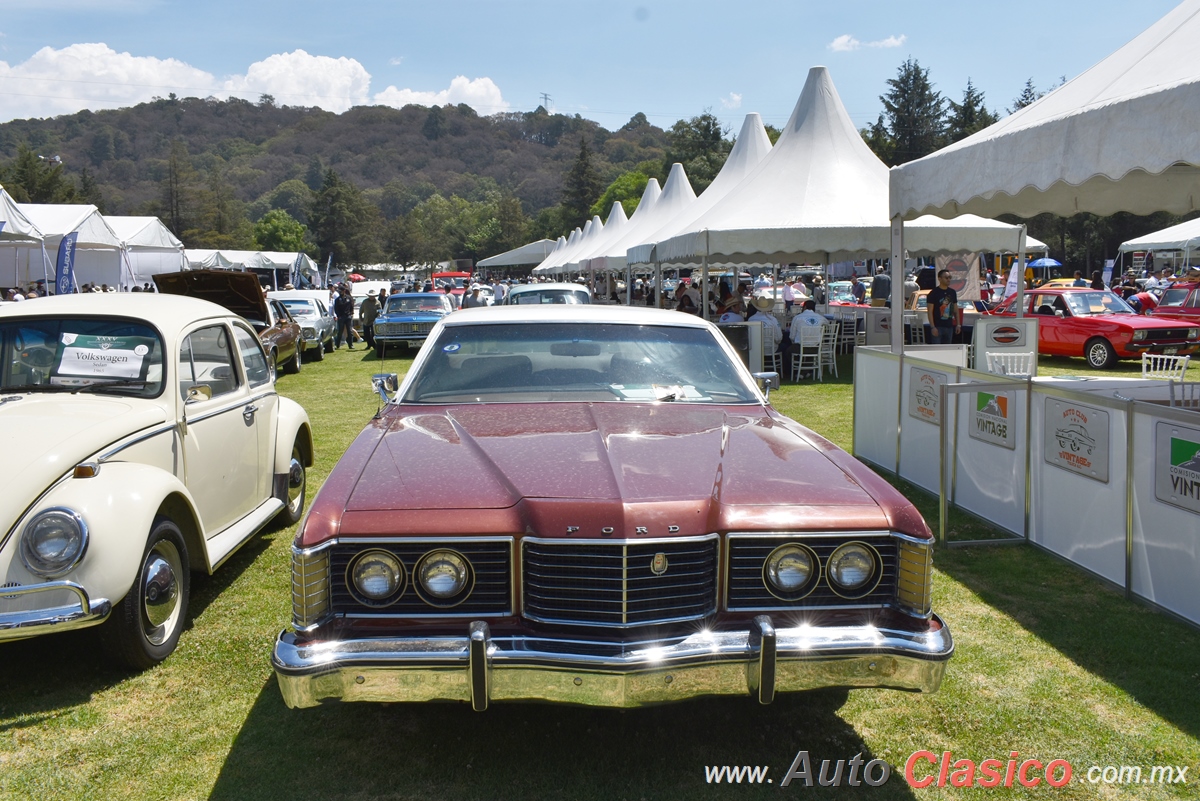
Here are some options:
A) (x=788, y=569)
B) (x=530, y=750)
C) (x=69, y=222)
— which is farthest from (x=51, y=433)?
(x=69, y=222)

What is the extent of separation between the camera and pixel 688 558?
9.68 ft

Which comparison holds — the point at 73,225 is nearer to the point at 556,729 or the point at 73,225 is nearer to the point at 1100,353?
the point at 1100,353

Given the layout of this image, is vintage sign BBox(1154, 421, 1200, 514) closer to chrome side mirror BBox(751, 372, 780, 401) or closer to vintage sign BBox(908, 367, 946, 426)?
chrome side mirror BBox(751, 372, 780, 401)

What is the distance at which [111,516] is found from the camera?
12.6 ft

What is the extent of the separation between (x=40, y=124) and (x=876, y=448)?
211 meters

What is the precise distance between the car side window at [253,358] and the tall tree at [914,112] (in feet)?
260

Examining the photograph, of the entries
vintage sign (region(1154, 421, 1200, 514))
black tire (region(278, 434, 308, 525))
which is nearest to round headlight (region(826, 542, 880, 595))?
vintage sign (region(1154, 421, 1200, 514))

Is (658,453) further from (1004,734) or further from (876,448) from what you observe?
(876,448)

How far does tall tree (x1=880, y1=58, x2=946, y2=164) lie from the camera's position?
7856cm

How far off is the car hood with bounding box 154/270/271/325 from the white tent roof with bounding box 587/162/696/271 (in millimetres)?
14473

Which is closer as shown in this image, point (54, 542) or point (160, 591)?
point (54, 542)

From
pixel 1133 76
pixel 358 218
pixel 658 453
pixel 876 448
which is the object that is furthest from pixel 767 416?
pixel 358 218

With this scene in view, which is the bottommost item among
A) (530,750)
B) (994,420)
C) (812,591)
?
(530,750)

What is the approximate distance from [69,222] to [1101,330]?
2399 centimetres
